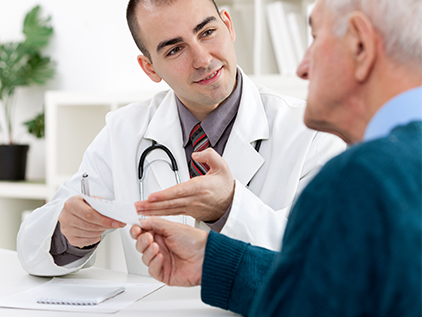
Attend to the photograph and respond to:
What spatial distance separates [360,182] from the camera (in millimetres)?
449

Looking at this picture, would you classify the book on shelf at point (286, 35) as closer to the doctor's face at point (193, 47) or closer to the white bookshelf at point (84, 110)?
the white bookshelf at point (84, 110)

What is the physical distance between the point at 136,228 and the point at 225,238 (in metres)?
0.19

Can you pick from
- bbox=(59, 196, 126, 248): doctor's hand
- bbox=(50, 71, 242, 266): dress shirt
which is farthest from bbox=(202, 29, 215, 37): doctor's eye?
bbox=(59, 196, 126, 248): doctor's hand

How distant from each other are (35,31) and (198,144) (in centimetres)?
Result: 181

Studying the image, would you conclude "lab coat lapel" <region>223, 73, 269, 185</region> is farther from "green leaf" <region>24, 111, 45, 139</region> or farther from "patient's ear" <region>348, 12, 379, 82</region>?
"green leaf" <region>24, 111, 45, 139</region>

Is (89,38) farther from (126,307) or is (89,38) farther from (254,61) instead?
(126,307)

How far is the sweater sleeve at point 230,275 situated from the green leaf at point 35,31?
2310 mm

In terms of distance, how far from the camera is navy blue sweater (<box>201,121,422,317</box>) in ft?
1.41

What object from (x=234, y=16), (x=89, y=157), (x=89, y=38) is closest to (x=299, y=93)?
(x=234, y=16)

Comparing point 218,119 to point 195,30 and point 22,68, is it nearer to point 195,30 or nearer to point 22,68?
point 195,30

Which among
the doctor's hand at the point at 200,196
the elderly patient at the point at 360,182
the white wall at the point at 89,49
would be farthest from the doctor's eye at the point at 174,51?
the white wall at the point at 89,49

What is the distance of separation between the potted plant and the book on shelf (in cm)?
147

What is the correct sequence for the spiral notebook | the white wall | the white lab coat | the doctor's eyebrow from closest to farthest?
the spiral notebook < the white lab coat < the doctor's eyebrow < the white wall

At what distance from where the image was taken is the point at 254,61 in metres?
2.12
